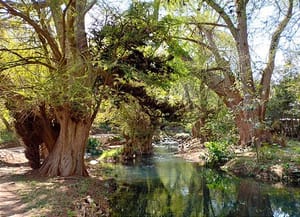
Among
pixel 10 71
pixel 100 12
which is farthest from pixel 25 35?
pixel 100 12

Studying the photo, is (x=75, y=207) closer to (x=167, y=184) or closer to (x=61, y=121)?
(x=61, y=121)

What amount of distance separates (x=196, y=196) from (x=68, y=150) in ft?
15.0

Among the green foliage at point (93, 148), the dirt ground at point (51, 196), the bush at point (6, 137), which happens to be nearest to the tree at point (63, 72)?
the dirt ground at point (51, 196)

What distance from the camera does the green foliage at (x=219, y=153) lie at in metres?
17.0

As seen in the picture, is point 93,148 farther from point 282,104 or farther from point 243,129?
point 282,104

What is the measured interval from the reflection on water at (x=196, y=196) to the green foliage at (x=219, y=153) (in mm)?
1588

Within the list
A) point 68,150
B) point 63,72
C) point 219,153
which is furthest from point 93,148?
point 63,72

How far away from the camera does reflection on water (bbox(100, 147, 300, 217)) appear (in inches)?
362

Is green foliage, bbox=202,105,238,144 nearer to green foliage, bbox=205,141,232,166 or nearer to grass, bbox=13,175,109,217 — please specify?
green foliage, bbox=205,141,232,166

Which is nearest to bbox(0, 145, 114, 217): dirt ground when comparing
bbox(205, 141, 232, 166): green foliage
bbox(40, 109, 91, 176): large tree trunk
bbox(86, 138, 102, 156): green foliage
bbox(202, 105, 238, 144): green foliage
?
bbox(40, 109, 91, 176): large tree trunk

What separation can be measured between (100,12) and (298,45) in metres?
6.32

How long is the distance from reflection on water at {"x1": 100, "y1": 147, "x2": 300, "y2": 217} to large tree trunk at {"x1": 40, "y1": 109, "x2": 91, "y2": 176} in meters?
1.75

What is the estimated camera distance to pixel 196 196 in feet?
36.0

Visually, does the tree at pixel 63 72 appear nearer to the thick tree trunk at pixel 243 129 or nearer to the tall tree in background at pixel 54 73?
the tall tree in background at pixel 54 73
